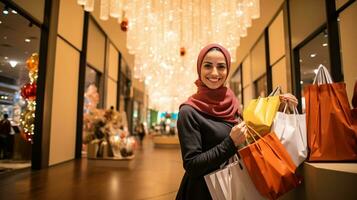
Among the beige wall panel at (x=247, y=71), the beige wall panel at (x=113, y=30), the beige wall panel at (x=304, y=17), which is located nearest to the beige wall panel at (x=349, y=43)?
the beige wall panel at (x=304, y=17)

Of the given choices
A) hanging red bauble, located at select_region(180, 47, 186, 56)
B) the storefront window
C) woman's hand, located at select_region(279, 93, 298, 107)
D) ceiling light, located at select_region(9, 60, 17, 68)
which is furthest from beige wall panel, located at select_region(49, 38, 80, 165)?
the storefront window

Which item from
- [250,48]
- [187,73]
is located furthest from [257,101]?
[250,48]

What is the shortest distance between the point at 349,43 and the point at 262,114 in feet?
10.3

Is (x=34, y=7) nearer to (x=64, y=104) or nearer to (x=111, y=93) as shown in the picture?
→ (x=64, y=104)

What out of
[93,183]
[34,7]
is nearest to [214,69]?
[93,183]

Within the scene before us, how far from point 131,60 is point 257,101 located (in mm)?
11326

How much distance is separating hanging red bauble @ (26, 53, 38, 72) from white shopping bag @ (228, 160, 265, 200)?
5062mm

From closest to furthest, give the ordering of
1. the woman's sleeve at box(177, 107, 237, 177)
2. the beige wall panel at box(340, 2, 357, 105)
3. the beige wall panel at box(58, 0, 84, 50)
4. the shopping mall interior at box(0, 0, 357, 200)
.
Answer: the woman's sleeve at box(177, 107, 237, 177) < the beige wall panel at box(340, 2, 357, 105) < the shopping mall interior at box(0, 0, 357, 200) < the beige wall panel at box(58, 0, 84, 50)

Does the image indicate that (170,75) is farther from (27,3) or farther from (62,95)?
(27,3)

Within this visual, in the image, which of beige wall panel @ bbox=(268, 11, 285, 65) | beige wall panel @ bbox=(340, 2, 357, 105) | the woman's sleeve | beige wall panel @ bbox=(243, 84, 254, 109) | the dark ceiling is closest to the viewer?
the woman's sleeve

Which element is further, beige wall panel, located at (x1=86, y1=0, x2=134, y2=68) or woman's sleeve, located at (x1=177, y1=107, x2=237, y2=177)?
beige wall panel, located at (x1=86, y1=0, x2=134, y2=68)

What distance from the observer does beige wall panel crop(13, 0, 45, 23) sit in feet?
12.4

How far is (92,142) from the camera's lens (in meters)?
5.11

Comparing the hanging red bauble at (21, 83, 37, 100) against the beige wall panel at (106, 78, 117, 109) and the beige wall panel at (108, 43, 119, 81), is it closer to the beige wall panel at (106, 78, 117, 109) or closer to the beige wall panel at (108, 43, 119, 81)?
the beige wall panel at (106, 78, 117, 109)
